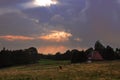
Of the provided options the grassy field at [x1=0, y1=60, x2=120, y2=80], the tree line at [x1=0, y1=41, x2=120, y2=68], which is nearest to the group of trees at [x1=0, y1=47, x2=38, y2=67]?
the tree line at [x1=0, y1=41, x2=120, y2=68]

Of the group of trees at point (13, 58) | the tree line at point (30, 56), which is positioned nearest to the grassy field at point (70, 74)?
the tree line at point (30, 56)

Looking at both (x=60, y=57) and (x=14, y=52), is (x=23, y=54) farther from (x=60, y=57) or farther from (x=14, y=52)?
(x=60, y=57)

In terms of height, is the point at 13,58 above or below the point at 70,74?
above

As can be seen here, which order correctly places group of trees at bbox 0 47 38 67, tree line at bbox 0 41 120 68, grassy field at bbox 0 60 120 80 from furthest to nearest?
group of trees at bbox 0 47 38 67 → tree line at bbox 0 41 120 68 → grassy field at bbox 0 60 120 80

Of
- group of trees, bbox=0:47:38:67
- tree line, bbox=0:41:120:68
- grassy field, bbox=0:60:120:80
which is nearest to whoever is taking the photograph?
grassy field, bbox=0:60:120:80

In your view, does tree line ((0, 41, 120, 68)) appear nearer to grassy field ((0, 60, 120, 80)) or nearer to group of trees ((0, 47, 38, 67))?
group of trees ((0, 47, 38, 67))

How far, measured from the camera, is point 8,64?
125688 mm

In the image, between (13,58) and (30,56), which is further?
(30,56)

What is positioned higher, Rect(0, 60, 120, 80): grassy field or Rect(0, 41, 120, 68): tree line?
Rect(0, 41, 120, 68): tree line

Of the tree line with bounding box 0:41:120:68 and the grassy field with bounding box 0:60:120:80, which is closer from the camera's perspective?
the grassy field with bounding box 0:60:120:80

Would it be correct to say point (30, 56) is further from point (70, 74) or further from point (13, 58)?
point (70, 74)

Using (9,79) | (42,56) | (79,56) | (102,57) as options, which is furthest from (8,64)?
(9,79)

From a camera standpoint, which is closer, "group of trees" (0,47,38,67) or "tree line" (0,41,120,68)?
"tree line" (0,41,120,68)

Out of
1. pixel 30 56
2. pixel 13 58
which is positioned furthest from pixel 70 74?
pixel 30 56
